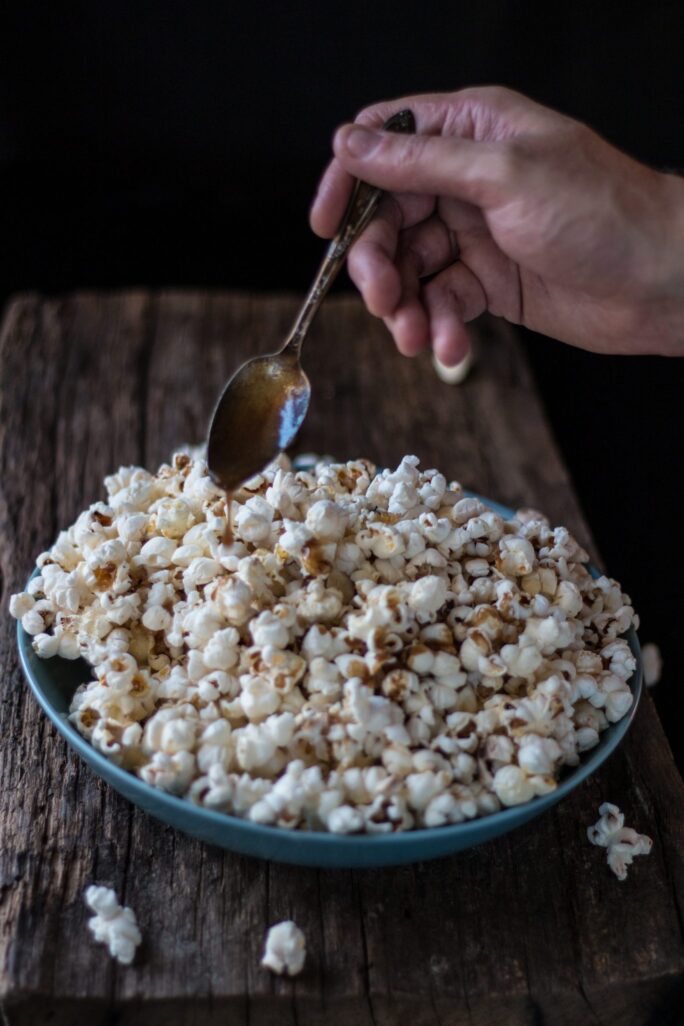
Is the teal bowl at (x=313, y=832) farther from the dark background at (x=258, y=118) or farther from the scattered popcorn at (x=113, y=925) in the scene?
the dark background at (x=258, y=118)

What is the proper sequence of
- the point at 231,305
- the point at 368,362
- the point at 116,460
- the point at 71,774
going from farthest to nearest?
the point at 231,305 < the point at 368,362 < the point at 116,460 < the point at 71,774

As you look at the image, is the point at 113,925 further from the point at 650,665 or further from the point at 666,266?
the point at 666,266

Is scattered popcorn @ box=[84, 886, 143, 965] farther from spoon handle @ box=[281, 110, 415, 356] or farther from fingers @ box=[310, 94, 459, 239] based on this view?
fingers @ box=[310, 94, 459, 239]

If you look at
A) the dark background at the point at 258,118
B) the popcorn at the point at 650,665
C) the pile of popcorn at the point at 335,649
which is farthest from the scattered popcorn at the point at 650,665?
the dark background at the point at 258,118

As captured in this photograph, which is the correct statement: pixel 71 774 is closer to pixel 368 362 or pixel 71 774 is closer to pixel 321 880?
pixel 321 880

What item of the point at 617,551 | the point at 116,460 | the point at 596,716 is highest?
the point at 596,716

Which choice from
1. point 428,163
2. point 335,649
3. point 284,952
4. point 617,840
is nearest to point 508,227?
point 428,163

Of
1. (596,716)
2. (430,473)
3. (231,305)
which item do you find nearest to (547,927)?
(596,716)

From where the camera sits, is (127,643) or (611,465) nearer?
(127,643)
